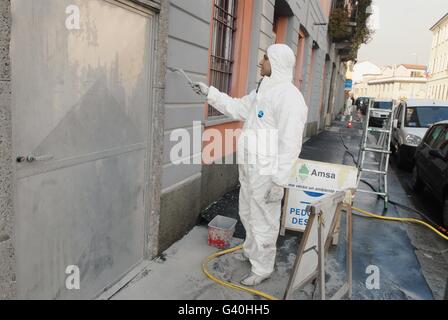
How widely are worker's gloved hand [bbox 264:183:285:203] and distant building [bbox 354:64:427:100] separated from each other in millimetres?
58503

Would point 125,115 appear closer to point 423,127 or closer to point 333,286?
point 333,286

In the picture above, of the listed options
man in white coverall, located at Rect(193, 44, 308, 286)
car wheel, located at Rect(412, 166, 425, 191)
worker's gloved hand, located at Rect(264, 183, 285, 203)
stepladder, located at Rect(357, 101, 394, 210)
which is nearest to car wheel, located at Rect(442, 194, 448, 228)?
stepladder, located at Rect(357, 101, 394, 210)

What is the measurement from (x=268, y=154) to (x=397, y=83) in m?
77.2

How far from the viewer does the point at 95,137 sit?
290cm

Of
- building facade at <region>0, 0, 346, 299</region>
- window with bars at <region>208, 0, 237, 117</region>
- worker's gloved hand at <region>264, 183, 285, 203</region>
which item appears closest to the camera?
building facade at <region>0, 0, 346, 299</region>

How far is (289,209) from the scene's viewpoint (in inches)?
187

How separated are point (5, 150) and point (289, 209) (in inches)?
134

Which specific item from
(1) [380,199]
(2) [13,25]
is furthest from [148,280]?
(1) [380,199]

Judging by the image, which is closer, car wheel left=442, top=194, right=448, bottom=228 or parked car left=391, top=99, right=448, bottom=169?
car wheel left=442, top=194, right=448, bottom=228

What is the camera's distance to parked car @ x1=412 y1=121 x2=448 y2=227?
5746mm

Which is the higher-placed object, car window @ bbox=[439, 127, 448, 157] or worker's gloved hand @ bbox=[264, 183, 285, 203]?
car window @ bbox=[439, 127, 448, 157]
